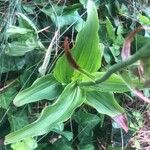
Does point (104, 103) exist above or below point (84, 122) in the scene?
above

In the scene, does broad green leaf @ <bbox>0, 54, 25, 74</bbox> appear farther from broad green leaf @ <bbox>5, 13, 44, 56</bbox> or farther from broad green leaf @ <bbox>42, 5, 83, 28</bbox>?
broad green leaf @ <bbox>42, 5, 83, 28</bbox>

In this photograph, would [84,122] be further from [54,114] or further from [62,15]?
[62,15]

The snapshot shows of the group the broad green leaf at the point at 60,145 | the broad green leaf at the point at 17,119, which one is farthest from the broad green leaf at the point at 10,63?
the broad green leaf at the point at 60,145

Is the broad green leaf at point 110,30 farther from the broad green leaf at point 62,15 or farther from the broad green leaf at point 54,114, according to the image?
the broad green leaf at point 54,114

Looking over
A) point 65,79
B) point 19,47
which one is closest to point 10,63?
point 19,47

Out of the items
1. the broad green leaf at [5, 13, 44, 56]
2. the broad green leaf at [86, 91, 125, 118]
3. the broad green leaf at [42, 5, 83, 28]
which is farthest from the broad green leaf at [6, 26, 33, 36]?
the broad green leaf at [86, 91, 125, 118]

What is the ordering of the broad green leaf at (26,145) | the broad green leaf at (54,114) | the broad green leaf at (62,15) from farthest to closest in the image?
the broad green leaf at (62,15) → the broad green leaf at (26,145) → the broad green leaf at (54,114)

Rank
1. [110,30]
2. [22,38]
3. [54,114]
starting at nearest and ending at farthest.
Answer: [54,114]
[22,38]
[110,30]
